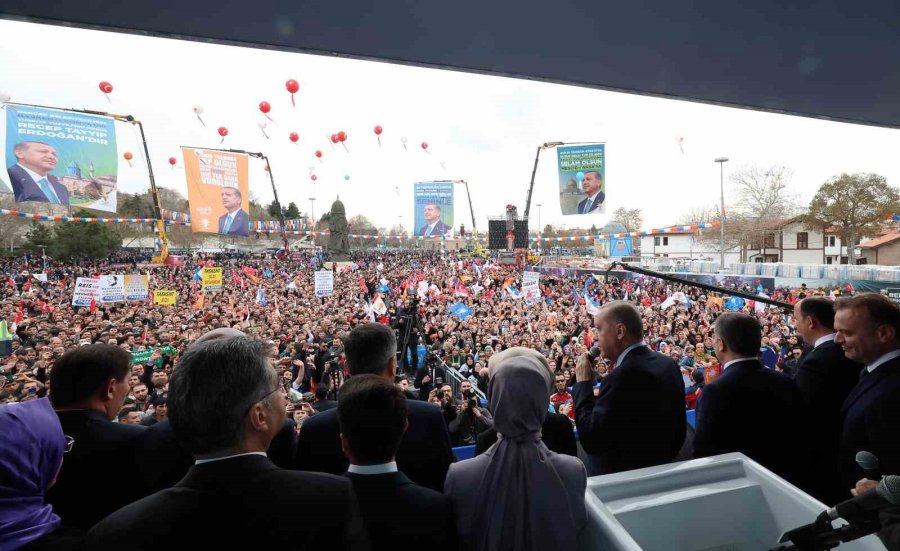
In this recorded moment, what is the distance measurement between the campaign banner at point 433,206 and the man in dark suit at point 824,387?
66.1 ft

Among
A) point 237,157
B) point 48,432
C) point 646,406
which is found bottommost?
point 646,406

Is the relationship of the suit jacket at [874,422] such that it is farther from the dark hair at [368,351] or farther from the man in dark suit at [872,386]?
the dark hair at [368,351]

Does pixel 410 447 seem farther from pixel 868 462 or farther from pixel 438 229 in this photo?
pixel 438 229

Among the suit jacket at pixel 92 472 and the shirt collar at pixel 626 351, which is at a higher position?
the shirt collar at pixel 626 351

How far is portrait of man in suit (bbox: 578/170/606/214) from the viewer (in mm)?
13469

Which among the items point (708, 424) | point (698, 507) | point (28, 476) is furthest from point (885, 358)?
point (28, 476)

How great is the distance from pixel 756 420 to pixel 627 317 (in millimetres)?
705

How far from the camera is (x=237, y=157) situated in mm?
12406

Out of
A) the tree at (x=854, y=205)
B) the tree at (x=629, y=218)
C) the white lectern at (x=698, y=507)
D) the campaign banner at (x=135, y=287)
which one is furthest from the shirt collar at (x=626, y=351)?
the tree at (x=629, y=218)

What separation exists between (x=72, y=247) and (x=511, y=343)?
38660 mm

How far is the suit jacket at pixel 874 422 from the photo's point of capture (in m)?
1.76

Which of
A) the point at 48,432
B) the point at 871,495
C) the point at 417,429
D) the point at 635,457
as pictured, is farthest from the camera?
the point at 635,457

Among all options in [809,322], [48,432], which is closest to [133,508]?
[48,432]

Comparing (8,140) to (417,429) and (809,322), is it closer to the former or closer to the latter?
(417,429)
